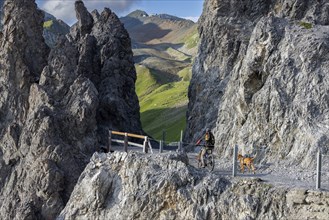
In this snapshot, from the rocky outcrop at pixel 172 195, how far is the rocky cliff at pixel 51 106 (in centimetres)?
1298

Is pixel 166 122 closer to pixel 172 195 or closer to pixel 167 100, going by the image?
pixel 167 100

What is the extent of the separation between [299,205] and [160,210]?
8746mm

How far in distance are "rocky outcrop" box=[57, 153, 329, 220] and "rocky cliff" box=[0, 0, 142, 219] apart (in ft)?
42.6

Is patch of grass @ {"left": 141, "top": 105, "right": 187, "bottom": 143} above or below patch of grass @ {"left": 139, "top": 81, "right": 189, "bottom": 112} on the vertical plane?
below

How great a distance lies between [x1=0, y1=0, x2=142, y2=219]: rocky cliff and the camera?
4481 centimetres

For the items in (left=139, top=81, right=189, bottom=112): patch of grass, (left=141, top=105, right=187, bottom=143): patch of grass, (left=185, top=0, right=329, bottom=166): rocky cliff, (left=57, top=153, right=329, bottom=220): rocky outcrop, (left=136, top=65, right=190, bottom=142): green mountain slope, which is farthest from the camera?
(left=139, top=81, right=189, bottom=112): patch of grass

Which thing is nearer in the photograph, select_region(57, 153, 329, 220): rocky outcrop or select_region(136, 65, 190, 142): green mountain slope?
select_region(57, 153, 329, 220): rocky outcrop

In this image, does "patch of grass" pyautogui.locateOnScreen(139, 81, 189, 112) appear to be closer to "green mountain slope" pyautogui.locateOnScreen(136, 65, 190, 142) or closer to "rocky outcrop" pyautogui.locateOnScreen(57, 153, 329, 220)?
"green mountain slope" pyautogui.locateOnScreen(136, 65, 190, 142)

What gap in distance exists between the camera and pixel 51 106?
49.4m

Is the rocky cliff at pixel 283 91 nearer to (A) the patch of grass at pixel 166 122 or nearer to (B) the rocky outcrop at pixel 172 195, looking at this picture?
(B) the rocky outcrop at pixel 172 195

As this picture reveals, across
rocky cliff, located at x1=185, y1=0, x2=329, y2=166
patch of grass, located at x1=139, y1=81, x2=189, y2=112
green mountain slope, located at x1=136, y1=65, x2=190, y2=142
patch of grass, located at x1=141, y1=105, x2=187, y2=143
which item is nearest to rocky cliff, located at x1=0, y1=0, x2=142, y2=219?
rocky cliff, located at x1=185, y1=0, x2=329, y2=166

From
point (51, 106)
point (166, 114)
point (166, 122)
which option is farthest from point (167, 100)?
point (51, 106)

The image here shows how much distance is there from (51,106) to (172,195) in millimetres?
25423

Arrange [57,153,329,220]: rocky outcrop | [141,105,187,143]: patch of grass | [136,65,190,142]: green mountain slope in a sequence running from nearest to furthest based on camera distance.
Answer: [57,153,329,220]: rocky outcrop
[141,105,187,143]: patch of grass
[136,65,190,142]: green mountain slope
